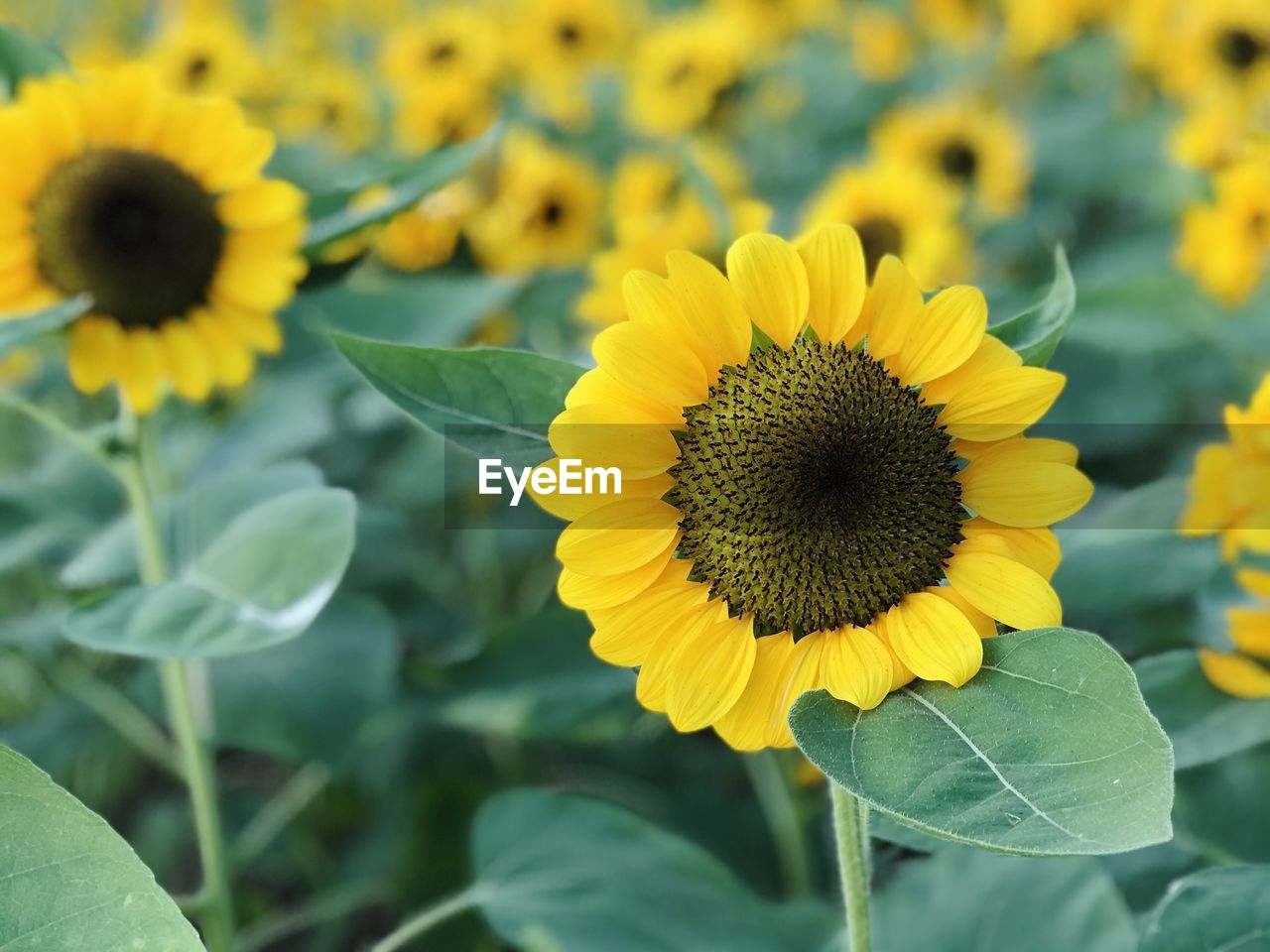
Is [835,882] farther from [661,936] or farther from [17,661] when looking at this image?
[17,661]

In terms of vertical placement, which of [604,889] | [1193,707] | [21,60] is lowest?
[604,889]

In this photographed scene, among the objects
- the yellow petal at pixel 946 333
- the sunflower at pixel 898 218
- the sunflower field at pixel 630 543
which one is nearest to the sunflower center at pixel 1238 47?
the sunflower field at pixel 630 543

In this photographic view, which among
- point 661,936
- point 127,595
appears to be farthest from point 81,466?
point 661,936

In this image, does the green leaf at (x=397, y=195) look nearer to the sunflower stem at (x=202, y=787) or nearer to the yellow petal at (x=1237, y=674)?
the sunflower stem at (x=202, y=787)

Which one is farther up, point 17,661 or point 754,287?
point 754,287

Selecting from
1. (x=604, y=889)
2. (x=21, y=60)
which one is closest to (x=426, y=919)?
(x=604, y=889)

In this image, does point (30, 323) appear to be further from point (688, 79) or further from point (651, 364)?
point (688, 79)
